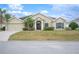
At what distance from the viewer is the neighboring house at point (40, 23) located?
19.6 feet

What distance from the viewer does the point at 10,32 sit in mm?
5957

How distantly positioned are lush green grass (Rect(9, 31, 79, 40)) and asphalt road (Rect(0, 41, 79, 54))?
74 mm

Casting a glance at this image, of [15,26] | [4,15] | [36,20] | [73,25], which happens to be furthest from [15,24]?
[73,25]

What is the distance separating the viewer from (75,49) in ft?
19.3

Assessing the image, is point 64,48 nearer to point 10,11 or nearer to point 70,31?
point 70,31

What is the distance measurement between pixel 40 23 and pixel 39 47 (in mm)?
437

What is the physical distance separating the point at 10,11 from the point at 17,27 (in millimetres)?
318

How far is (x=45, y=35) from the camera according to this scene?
19.5 ft

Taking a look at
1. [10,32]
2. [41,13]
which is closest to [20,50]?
[10,32]

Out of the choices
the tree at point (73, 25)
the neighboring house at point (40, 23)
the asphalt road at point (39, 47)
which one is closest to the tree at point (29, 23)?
the neighboring house at point (40, 23)

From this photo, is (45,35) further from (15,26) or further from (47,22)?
(15,26)

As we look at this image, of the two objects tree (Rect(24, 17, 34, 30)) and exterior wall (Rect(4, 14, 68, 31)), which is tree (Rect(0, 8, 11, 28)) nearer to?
exterior wall (Rect(4, 14, 68, 31))
